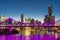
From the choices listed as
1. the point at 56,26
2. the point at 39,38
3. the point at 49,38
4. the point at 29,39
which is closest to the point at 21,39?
the point at 29,39

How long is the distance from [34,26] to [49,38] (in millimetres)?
340

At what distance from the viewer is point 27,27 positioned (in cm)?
257

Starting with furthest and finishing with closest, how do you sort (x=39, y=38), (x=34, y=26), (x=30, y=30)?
(x=30, y=30)
(x=34, y=26)
(x=39, y=38)

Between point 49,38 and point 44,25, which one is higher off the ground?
point 44,25

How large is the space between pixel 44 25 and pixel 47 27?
0.06 m

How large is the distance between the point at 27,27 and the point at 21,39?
0.30 meters

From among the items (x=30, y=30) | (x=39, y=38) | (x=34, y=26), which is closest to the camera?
(x=39, y=38)

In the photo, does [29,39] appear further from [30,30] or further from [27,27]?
[30,30]

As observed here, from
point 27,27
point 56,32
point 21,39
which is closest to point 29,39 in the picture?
point 21,39

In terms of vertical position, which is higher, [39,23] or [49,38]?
[39,23]

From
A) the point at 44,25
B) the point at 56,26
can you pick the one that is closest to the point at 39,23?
the point at 44,25

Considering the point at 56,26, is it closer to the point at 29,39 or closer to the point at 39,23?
the point at 39,23

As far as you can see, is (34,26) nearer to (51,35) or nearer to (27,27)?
(27,27)

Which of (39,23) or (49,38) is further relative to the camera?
(39,23)
